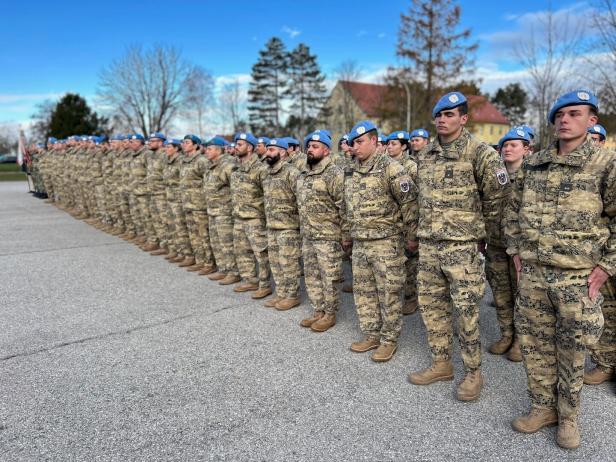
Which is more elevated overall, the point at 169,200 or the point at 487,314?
the point at 169,200

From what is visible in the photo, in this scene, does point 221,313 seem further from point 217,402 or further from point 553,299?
point 553,299

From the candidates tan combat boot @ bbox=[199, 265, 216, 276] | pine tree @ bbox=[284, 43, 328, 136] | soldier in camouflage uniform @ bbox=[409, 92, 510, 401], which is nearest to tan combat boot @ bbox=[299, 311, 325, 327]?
soldier in camouflage uniform @ bbox=[409, 92, 510, 401]

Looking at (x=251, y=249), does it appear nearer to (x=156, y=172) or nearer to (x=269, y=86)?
(x=156, y=172)

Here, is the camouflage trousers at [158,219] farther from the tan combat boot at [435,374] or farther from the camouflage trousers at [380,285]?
the tan combat boot at [435,374]

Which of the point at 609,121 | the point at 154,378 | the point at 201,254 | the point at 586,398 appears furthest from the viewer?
the point at 609,121

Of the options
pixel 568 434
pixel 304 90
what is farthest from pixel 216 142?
pixel 304 90

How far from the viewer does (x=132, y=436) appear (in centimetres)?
285

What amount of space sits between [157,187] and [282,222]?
3.77m

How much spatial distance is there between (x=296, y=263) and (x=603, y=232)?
3267mm

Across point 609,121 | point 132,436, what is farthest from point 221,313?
point 609,121

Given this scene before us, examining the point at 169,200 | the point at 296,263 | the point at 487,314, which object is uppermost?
the point at 169,200

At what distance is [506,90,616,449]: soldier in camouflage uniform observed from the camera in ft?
8.27

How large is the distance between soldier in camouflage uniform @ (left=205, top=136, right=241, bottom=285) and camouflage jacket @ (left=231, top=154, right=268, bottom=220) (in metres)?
0.42

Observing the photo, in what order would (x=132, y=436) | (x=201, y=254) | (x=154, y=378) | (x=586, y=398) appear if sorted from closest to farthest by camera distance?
(x=132, y=436) → (x=586, y=398) → (x=154, y=378) → (x=201, y=254)
